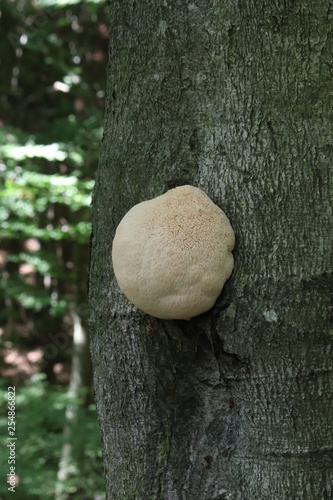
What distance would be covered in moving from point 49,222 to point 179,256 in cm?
499

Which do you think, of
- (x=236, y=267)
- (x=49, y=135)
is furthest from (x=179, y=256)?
(x=49, y=135)

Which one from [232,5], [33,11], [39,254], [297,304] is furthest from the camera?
[33,11]

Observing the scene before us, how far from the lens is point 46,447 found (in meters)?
4.54

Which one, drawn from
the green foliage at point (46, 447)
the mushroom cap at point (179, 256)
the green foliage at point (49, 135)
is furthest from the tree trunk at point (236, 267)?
the green foliage at point (46, 447)

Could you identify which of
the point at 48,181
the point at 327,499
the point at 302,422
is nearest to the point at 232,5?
the point at 302,422

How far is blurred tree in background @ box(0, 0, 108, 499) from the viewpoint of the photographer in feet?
14.2

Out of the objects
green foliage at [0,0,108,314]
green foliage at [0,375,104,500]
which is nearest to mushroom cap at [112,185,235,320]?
green foliage at [0,0,108,314]

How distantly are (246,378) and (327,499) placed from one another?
0.32m

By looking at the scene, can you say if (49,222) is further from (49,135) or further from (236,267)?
(236,267)

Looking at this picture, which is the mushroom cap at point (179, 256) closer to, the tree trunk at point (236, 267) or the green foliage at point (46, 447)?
the tree trunk at point (236, 267)

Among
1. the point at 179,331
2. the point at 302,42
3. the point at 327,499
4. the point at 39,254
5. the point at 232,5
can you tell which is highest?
the point at 39,254

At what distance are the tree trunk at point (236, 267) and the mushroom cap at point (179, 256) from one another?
4cm

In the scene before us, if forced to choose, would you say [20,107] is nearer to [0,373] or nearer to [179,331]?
→ [0,373]

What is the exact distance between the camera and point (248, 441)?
3.83 feet
